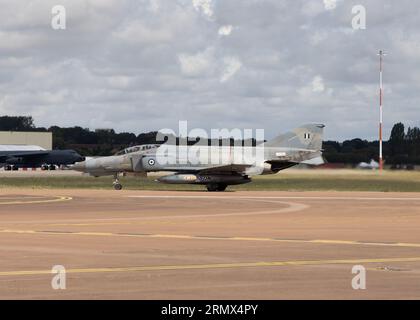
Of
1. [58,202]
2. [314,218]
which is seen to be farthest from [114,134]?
[314,218]

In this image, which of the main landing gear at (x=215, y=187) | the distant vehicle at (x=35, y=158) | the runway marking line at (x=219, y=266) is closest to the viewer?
the runway marking line at (x=219, y=266)

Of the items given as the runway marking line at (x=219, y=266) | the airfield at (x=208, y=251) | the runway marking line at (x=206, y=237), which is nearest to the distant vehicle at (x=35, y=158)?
the airfield at (x=208, y=251)

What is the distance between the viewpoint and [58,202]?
39594 millimetres

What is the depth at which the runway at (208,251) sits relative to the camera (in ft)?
45.0

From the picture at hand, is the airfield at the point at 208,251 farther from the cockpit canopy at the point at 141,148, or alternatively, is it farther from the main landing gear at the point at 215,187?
the cockpit canopy at the point at 141,148

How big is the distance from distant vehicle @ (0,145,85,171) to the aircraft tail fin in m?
57.8

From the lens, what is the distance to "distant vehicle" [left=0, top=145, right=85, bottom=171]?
11356 centimetres

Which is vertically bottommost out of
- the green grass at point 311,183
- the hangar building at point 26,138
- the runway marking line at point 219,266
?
the green grass at point 311,183

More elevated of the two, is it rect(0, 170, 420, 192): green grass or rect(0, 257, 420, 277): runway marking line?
rect(0, 257, 420, 277): runway marking line

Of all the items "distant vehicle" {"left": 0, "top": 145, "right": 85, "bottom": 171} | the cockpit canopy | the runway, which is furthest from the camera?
"distant vehicle" {"left": 0, "top": 145, "right": 85, "bottom": 171}

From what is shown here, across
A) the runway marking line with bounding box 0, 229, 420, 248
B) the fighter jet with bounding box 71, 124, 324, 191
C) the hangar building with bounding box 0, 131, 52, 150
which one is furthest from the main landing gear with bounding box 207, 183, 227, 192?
the hangar building with bounding box 0, 131, 52, 150

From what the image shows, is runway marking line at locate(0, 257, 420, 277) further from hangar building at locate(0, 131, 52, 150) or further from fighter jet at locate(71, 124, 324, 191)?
hangar building at locate(0, 131, 52, 150)
